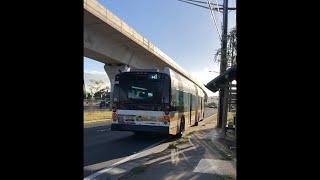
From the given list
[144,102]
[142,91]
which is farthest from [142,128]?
[142,91]

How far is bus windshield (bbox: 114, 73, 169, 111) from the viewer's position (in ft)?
53.2

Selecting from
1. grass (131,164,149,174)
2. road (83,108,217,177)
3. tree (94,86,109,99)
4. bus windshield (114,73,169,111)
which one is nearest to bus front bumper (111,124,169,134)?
road (83,108,217,177)

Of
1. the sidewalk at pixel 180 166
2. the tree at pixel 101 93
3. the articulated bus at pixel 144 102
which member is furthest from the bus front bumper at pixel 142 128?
the tree at pixel 101 93

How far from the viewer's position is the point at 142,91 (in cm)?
1641

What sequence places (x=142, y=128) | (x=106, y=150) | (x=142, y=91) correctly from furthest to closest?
(x=142, y=91) → (x=142, y=128) → (x=106, y=150)

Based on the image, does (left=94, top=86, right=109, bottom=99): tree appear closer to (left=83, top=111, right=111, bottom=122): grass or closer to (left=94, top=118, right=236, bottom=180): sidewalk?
(left=83, top=111, right=111, bottom=122): grass

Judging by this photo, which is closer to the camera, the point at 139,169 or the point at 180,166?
the point at 139,169

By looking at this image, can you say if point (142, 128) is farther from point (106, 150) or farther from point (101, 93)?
point (101, 93)

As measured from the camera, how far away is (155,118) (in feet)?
52.9

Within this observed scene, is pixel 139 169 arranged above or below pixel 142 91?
below

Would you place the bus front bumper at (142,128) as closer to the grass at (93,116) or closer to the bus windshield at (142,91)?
the bus windshield at (142,91)
